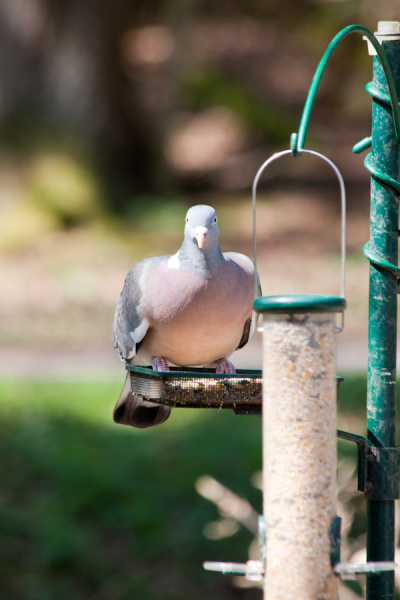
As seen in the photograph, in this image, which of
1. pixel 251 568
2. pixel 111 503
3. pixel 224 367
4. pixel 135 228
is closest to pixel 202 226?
pixel 224 367

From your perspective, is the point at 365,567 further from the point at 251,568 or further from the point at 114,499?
the point at 114,499

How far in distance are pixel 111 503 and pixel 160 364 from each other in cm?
328

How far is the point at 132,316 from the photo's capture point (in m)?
3.87

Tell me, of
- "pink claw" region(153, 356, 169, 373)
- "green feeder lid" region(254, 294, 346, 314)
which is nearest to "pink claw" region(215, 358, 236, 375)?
"pink claw" region(153, 356, 169, 373)

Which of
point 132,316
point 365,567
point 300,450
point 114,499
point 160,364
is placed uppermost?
point 114,499

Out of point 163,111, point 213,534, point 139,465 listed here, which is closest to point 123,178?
point 163,111

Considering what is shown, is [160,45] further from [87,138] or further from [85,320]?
[85,320]

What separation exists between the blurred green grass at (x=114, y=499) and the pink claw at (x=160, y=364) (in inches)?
91.3

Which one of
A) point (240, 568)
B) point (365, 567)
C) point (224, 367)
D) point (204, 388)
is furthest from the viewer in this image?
point (224, 367)

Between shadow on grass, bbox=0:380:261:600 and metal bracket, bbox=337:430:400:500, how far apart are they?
3.81m

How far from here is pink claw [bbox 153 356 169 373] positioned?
3889 mm

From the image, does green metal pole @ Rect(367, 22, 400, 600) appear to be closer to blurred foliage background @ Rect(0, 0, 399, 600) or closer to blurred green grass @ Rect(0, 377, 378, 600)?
blurred foliage background @ Rect(0, 0, 399, 600)

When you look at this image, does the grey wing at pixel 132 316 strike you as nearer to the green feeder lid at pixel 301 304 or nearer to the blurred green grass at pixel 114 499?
the green feeder lid at pixel 301 304

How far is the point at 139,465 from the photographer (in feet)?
23.7
